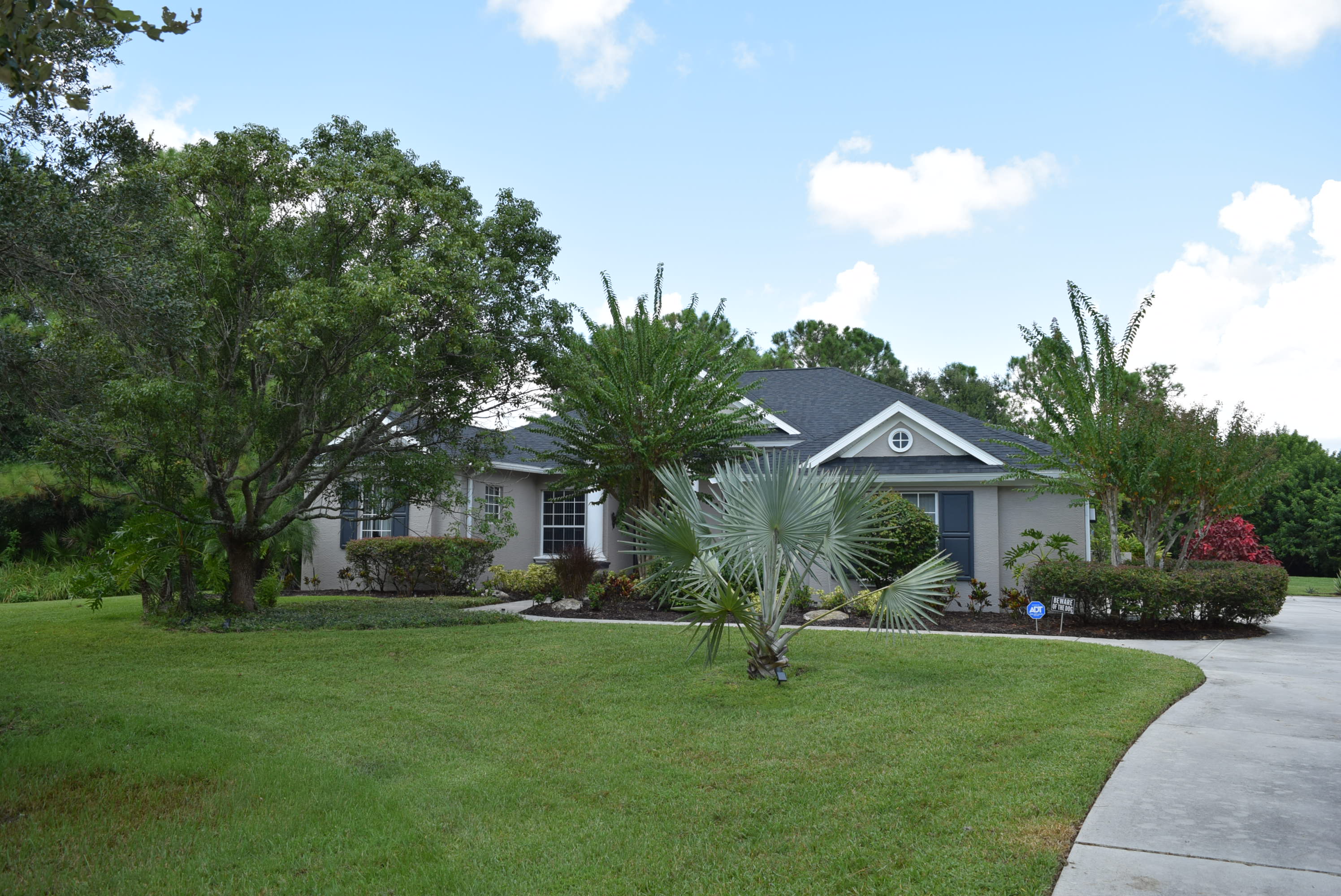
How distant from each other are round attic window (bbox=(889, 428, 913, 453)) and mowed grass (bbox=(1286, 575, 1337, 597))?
12276mm

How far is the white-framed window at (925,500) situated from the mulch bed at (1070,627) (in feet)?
6.86

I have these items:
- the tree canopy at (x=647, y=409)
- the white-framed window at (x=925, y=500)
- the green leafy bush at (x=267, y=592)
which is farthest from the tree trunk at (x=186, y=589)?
the white-framed window at (x=925, y=500)

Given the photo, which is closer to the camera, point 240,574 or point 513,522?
point 240,574

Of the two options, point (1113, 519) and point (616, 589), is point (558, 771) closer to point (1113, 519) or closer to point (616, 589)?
point (616, 589)

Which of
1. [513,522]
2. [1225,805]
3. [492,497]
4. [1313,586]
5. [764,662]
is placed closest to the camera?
[1225,805]

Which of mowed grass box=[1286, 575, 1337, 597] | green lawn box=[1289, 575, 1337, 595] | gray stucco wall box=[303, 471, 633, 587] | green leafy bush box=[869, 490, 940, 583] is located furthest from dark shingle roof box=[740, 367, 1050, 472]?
green lawn box=[1289, 575, 1337, 595]

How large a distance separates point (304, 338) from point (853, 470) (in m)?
7.75

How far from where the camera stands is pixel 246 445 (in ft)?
43.8

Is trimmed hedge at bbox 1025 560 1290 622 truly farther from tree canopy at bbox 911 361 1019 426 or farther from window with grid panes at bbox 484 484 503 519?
tree canopy at bbox 911 361 1019 426

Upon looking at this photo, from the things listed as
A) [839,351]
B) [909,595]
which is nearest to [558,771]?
[909,595]

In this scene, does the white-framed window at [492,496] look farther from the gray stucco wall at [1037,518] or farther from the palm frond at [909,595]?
the palm frond at [909,595]

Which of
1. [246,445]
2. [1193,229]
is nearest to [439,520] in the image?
[246,445]

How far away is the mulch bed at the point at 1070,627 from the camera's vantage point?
42.9 feet

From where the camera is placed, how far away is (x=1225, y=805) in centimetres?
496
